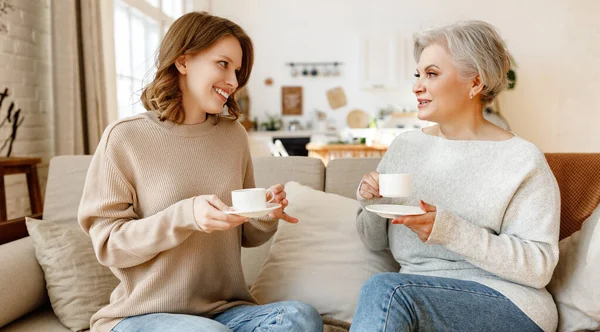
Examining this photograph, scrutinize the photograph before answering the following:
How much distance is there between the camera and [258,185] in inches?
79.0

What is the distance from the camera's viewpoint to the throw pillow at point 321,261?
1654 millimetres

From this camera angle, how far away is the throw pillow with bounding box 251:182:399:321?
1654 millimetres

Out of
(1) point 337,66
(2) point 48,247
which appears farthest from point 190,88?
(1) point 337,66

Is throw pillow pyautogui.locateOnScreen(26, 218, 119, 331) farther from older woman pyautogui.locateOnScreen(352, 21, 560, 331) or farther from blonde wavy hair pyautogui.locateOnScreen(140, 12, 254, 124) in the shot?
older woman pyautogui.locateOnScreen(352, 21, 560, 331)

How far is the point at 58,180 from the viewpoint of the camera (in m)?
2.01

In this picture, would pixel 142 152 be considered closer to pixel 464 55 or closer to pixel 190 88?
pixel 190 88

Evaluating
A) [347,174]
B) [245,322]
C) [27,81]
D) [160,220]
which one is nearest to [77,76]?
[27,81]

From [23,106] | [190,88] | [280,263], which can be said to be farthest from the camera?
[23,106]

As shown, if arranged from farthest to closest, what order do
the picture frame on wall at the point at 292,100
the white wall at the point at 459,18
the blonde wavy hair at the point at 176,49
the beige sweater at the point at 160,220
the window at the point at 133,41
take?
the picture frame on wall at the point at 292,100, the white wall at the point at 459,18, the window at the point at 133,41, the blonde wavy hair at the point at 176,49, the beige sweater at the point at 160,220

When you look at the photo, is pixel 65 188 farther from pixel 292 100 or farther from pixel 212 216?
pixel 292 100

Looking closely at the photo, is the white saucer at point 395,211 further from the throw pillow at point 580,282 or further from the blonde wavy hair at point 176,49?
the blonde wavy hair at point 176,49

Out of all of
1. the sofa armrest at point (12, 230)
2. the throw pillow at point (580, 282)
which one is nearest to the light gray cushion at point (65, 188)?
the sofa armrest at point (12, 230)

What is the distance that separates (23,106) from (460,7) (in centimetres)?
623

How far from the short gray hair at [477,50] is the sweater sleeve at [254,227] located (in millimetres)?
684
